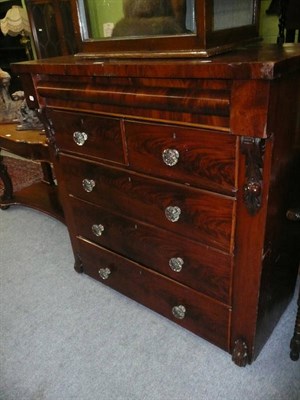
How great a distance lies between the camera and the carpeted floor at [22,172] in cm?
287

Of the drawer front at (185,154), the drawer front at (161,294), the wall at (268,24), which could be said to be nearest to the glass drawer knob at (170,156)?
the drawer front at (185,154)

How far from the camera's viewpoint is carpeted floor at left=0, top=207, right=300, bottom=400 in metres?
1.19

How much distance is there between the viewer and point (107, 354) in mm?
1345

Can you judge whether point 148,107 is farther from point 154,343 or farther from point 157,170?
point 154,343

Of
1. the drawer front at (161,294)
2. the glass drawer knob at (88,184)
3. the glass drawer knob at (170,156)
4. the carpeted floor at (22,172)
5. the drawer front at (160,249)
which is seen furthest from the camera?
the carpeted floor at (22,172)

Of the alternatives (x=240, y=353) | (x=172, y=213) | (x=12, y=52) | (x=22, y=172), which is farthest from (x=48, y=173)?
(x=12, y=52)

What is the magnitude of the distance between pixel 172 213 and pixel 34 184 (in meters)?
1.94

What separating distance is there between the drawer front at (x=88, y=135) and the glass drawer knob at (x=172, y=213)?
244 millimetres

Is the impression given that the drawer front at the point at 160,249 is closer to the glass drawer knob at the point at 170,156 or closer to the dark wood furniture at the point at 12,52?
the glass drawer knob at the point at 170,156

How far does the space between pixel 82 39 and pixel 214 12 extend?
0.52 m

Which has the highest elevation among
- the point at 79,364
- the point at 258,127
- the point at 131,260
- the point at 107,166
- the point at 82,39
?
the point at 82,39

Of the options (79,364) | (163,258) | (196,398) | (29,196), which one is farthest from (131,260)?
(29,196)

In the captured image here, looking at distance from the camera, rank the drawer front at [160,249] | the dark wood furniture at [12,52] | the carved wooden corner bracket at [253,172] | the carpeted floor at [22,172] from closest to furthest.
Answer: the carved wooden corner bracket at [253,172] → the drawer front at [160,249] → the carpeted floor at [22,172] → the dark wood furniture at [12,52]

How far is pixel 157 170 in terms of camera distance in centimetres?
109
